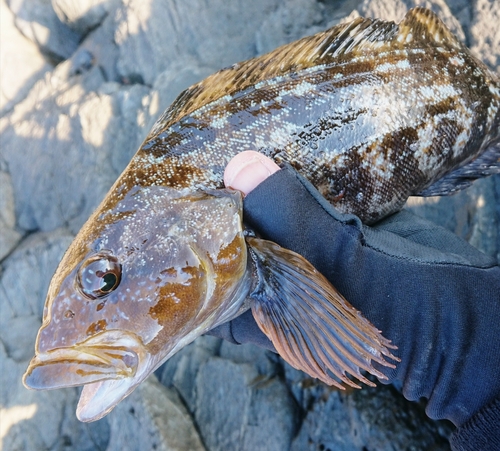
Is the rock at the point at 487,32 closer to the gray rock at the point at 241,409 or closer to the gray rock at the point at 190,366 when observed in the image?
the gray rock at the point at 241,409

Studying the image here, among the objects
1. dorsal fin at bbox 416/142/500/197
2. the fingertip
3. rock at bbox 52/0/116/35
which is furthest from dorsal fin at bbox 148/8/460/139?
rock at bbox 52/0/116/35

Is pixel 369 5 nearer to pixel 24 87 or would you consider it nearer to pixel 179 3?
pixel 179 3

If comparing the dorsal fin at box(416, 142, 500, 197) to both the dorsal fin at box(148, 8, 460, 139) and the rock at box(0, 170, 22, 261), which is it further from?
the rock at box(0, 170, 22, 261)

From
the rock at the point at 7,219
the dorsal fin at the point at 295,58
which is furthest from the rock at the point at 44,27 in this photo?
the dorsal fin at the point at 295,58

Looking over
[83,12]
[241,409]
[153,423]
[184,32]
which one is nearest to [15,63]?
[83,12]

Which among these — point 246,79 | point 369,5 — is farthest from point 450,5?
point 246,79

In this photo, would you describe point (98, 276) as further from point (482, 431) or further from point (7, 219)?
point (7, 219)

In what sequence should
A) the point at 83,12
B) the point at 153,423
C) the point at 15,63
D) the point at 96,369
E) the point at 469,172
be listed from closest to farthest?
the point at 96,369 < the point at 469,172 < the point at 153,423 < the point at 83,12 < the point at 15,63
